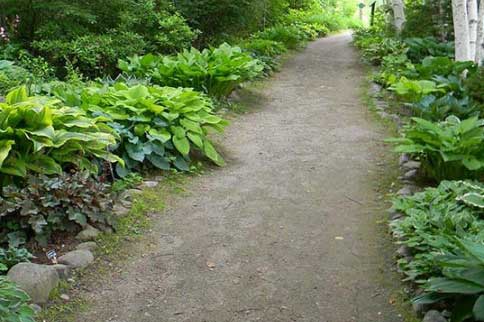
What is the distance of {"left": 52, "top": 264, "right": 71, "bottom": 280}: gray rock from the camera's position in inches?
150

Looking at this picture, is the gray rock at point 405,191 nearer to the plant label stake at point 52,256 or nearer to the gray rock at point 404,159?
the gray rock at point 404,159

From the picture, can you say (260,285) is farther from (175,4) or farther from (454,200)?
(175,4)

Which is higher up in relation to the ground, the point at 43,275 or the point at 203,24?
the point at 203,24

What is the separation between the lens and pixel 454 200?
4242 mm

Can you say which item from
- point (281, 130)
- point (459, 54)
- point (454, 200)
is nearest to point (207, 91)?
point (281, 130)

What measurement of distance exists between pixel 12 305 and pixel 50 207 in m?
1.49

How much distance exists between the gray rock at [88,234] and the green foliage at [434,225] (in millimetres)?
2218

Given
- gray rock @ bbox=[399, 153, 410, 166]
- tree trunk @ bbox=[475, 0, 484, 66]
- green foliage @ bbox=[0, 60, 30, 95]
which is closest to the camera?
gray rock @ bbox=[399, 153, 410, 166]

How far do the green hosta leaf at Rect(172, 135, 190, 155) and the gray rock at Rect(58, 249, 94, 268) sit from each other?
1979mm

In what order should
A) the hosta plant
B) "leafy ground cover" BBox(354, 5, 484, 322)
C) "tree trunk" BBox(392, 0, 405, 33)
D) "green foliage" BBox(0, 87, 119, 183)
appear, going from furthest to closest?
"tree trunk" BBox(392, 0, 405, 33) → the hosta plant → "green foliage" BBox(0, 87, 119, 183) → "leafy ground cover" BBox(354, 5, 484, 322)

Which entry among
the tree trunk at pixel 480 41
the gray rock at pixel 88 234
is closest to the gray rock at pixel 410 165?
the gray rock at pixel 88 234

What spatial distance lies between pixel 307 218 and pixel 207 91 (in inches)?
150

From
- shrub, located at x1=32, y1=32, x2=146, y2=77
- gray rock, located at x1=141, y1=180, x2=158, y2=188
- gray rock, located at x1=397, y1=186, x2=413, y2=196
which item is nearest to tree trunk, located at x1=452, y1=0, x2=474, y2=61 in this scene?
gray rock, located at x1=397, y1=186, x2=413, y2=196

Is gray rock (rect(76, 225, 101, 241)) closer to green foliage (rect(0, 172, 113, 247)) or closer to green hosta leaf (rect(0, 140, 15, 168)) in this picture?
green foliage (rect(0, 172, 113, 247))
